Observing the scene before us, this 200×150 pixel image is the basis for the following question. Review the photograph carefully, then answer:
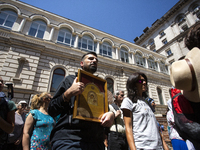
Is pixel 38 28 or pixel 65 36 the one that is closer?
pixel 38 28

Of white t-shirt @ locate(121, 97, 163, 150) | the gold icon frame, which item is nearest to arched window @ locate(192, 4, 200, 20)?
white t-shirt @ locate(121, 97, 163, 150)

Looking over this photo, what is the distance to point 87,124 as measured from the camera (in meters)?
1.25

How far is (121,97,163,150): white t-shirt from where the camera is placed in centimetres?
158

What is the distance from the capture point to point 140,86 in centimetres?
223

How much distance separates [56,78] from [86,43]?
602 cm

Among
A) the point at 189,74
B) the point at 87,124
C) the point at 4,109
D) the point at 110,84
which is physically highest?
the point at 110,84

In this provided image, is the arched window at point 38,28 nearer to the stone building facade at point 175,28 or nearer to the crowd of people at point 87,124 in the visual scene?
the crowd of people at point 87,124

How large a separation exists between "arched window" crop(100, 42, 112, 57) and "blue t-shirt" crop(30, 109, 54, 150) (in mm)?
11809

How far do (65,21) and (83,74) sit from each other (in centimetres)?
1362

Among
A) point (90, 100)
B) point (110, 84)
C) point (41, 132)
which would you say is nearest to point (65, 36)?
point (110, 84)

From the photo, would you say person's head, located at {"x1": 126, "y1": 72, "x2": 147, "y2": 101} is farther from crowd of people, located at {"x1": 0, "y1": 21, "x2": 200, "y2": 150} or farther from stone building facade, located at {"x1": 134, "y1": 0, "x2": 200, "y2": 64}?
stone building facade, located at {"x1": 134, "y1": 0, "x2": 200, "y2": 64}

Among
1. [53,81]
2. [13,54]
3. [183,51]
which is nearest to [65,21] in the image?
[13,54]

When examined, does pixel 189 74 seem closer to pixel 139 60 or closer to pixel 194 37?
pixel 194 37

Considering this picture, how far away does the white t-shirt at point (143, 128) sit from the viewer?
1.58 metres
